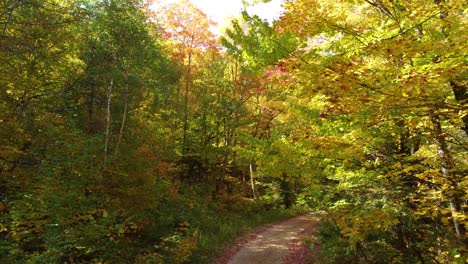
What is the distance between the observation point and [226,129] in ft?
70.3

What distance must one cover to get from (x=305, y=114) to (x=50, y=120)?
26.2 feet

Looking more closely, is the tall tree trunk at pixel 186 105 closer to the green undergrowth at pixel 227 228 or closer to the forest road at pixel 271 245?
the green undergrowth at pixel 227 228

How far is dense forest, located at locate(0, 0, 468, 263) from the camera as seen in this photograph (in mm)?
4523

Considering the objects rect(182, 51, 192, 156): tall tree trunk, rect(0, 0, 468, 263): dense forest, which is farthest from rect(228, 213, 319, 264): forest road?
rect(182, 51, 192, 156): tall tree trunk

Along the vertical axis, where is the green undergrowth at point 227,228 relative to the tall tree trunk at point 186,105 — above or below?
below

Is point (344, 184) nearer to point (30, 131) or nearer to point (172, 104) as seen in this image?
point (30, 131)

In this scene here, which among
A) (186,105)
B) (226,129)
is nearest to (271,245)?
(226,129)

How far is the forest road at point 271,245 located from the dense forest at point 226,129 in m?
1.27

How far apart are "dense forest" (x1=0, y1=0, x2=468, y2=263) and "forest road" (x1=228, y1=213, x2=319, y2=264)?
1.27m

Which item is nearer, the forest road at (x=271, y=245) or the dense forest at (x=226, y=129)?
the dense forest at (x=226, y=129)

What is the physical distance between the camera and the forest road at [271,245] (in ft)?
40.2

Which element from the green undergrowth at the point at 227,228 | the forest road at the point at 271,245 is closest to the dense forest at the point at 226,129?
the green undergrowth at the point at 227,228

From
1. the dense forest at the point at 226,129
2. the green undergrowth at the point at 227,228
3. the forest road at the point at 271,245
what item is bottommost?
the forest road at the point at 271,245

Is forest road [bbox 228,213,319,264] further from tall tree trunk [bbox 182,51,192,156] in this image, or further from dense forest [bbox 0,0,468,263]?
tall tree trunk [bbox 182,51,192,156]
